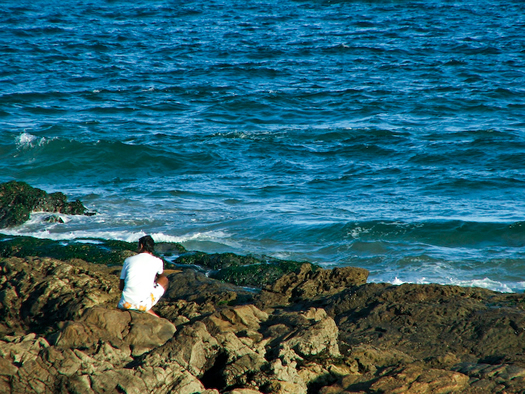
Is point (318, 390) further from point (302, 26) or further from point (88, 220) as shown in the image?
point (302, 26)

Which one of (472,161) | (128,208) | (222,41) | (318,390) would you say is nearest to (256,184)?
(128,208)

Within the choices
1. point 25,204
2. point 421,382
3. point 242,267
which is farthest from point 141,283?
point 25,204

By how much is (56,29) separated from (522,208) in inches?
1105

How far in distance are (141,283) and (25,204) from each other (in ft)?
27.0

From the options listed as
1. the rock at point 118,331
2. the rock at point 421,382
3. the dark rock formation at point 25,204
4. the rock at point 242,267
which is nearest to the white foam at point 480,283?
the rock at point 242,267

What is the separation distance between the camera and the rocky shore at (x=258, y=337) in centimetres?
439

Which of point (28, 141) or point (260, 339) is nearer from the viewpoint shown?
point (260, 339)

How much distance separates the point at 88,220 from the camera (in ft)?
43.6

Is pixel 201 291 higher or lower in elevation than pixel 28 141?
higher

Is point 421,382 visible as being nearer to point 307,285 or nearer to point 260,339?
point 260,339

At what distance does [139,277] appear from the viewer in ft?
20.2

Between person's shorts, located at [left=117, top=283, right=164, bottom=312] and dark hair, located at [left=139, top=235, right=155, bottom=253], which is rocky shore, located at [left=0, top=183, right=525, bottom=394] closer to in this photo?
person's shorts, located at [left=117, top=283, right=164, bottom=312]

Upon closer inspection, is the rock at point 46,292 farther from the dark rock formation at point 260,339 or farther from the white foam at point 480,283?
the white foam at point 480,283

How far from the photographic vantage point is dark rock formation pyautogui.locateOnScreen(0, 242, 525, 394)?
172 inches
